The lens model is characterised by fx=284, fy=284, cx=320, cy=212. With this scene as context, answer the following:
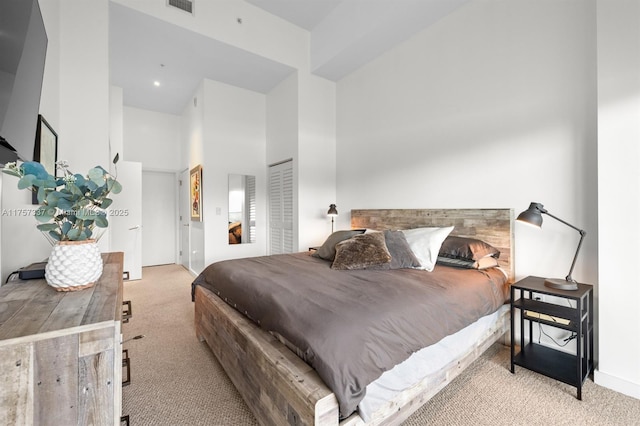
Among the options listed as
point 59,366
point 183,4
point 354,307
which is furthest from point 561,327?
point 183,4

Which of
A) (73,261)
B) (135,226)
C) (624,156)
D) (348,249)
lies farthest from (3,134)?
(135,226)

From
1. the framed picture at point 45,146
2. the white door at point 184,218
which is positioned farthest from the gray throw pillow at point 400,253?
the white door at point 184,218

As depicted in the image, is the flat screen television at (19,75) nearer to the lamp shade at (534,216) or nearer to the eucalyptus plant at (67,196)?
the eucalyptus plant at (67,196)

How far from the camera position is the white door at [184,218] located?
533 cm

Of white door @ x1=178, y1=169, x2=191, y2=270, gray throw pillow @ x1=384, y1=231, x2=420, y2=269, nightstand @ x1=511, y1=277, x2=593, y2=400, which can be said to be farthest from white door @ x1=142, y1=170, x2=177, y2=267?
nightstand @ x1=511, y1=277, x2=593, y2=400

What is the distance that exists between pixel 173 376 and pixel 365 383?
158 cm

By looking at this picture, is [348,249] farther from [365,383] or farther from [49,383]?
[49,383]

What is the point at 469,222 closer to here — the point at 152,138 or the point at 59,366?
the point at 59,366

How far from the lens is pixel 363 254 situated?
7.70ft

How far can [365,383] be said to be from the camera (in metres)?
1.17

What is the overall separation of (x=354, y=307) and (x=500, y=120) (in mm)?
2215

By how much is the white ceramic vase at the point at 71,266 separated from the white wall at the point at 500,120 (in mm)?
2842

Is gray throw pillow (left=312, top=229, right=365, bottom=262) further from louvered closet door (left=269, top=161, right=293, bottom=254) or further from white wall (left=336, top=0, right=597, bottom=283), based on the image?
louvered closet door (left=269, top=161, right=293, bottom=254)

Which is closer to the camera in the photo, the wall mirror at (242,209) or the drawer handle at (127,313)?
the drawer handle at (127,313)
